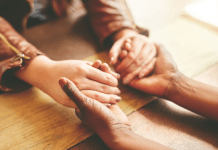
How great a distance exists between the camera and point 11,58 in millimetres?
645

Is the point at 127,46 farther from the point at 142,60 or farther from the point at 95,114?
the point at 95,114

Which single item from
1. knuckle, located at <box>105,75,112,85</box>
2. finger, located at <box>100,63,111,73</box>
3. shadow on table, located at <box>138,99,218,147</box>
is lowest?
shadow on table, located at <box>138,99,218,147</box>

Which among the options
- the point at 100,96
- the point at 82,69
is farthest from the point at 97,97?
the point at 82,69

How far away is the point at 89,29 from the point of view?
39.9 inches

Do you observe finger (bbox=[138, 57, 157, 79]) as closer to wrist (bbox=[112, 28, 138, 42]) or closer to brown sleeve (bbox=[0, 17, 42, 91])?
wrist (bbox=[112, 28, 138, 42])

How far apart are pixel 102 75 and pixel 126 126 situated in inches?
8.0

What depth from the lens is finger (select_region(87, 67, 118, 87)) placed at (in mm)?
566

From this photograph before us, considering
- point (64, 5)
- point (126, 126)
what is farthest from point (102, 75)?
point (64, 5)

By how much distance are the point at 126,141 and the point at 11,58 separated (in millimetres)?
576

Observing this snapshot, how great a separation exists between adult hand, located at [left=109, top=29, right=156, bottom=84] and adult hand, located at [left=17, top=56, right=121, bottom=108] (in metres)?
0.11

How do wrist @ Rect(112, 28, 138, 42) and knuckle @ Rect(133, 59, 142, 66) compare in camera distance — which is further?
wrist @ Rect(112, 28, 138, 42)

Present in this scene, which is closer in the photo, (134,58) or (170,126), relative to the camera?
(170,126)

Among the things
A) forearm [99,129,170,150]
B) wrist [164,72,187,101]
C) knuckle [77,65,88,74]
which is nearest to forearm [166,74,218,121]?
wrist [164,72,187,101]

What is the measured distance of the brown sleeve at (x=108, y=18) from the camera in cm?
87
